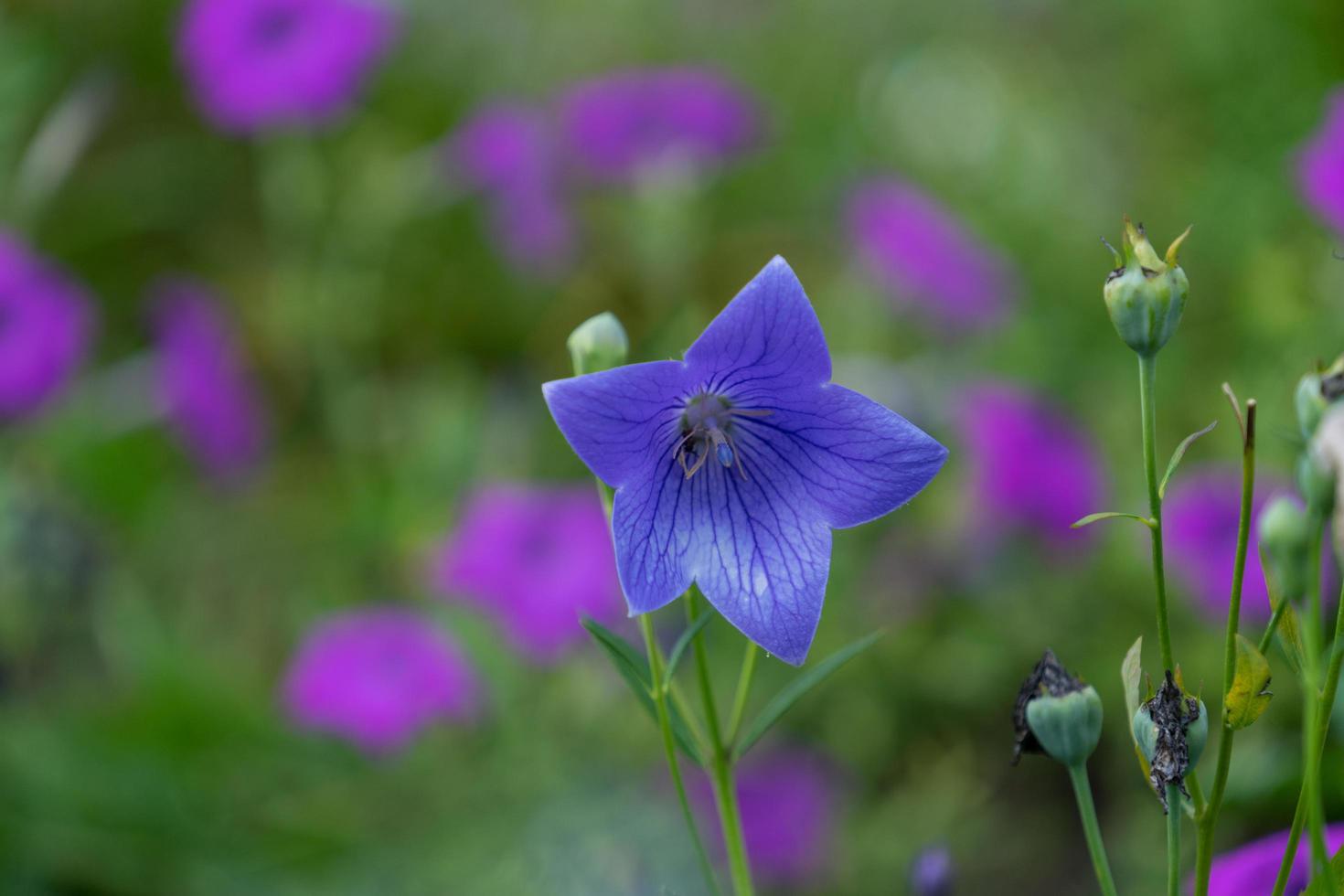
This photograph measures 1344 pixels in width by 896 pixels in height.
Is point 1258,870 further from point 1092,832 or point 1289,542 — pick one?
point 1289,542

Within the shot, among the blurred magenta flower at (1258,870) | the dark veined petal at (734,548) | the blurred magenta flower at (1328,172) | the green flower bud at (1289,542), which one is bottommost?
the blurred magenta flower at (1258,870)

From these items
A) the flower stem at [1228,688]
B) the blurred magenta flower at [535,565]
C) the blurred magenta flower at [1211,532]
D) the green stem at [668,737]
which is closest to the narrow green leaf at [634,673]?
the green stem at [668,737]

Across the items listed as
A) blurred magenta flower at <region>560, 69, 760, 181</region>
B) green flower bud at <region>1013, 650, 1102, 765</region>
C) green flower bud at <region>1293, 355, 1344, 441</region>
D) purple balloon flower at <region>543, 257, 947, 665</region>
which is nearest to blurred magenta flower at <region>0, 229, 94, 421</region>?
blurred magenta flower at <region>560, 69, 760, 181</region>

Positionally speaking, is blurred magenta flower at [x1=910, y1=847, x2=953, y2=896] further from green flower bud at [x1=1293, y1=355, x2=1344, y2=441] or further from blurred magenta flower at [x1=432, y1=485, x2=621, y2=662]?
blurred magenta flower at [x1=432, y1=485, x2=621, y2=662]

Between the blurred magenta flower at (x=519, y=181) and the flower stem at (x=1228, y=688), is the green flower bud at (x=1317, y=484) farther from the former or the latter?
the blurred magenta flower at (x=519, y=181)

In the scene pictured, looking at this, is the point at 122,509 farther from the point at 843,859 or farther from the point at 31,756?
the point at 843,859

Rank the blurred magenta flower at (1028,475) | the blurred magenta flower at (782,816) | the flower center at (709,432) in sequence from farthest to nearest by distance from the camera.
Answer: the blurred magenta flower at (1028,475) → the blurred magenta flower at (782,816) → the flower center at (709,432)
